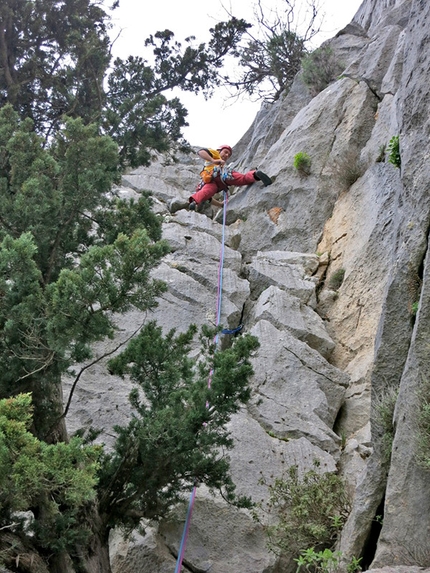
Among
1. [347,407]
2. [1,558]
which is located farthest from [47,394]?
[347,407]

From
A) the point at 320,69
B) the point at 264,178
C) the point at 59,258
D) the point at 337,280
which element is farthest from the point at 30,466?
the point at 320,69

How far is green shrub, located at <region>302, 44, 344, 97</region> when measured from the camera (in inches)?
685

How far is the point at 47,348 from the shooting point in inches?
251

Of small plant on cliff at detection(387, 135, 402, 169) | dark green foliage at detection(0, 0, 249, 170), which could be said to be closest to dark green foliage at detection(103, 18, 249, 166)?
dark green foliage at detection(0, 0, 249, 170)

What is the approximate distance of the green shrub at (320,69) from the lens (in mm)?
17391

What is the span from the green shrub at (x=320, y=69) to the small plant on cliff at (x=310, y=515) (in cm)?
1221

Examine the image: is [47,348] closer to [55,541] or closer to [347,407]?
[55,541]

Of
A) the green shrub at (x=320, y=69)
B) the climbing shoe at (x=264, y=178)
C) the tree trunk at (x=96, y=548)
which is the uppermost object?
the green shrub at (x=320, y=69)

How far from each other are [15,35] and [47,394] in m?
9.44

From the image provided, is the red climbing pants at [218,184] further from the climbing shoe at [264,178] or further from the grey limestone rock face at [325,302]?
the grey limestone rock face at [325,302]

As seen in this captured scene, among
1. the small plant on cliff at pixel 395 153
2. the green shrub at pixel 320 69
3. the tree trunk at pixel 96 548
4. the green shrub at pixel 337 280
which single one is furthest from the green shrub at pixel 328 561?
the green shrub at pixel 320 69

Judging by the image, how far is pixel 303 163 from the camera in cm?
1428

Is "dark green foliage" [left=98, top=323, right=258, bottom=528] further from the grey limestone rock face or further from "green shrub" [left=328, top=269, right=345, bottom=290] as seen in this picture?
"green shrub" [left=328, top=269, right=345, bottom=290]

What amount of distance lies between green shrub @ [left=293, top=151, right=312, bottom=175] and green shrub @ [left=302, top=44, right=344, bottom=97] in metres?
3.87
